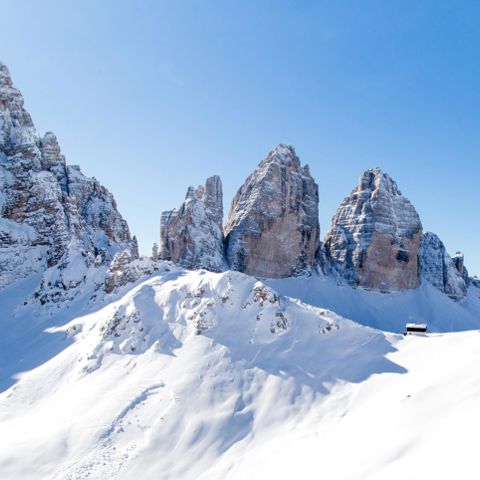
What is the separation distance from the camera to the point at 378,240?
102 m

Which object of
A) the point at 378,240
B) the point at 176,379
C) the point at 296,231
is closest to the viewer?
the point at 176,379

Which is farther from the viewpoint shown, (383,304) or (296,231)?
(296,231)

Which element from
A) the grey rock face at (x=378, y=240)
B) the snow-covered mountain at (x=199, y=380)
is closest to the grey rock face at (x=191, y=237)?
the grey rock face at (x=378, y=240)

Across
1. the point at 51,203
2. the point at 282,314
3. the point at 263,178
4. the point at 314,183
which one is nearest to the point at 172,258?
the point at 263,178

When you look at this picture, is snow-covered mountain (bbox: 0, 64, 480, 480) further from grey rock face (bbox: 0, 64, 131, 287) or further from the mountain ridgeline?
the mountain ridgeline

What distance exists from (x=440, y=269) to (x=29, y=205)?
99.2m

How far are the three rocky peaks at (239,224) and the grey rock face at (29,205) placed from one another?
13cm

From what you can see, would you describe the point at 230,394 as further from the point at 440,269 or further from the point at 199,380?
the point at 440,269

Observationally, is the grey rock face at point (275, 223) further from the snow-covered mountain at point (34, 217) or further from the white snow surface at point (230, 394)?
the white snow surface at point (230, 394)

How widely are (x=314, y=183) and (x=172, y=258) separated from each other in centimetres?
3908

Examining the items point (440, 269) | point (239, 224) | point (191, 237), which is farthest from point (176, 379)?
point (440, 269)

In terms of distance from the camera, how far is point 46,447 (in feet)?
75.0

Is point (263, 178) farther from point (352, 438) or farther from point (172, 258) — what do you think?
point (352, 438)

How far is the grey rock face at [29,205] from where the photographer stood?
57469mm
